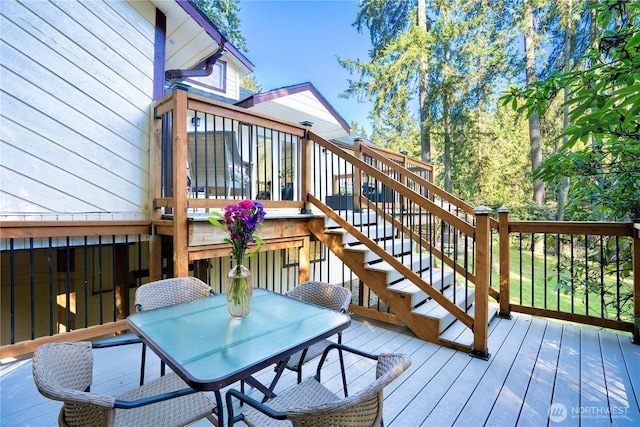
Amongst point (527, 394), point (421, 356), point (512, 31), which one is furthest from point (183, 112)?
point (512, 31)

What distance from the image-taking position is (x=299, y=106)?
672 centimetres

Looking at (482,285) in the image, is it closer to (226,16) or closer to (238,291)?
(238,291)

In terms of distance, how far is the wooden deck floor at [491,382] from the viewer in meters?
1.98

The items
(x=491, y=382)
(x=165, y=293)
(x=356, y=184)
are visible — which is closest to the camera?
(x=165, y=293)

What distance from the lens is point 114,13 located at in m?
3.50

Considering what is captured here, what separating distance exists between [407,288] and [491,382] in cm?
121

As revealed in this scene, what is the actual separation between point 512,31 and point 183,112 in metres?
13.0

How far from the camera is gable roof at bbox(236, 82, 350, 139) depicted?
6059 millimetres

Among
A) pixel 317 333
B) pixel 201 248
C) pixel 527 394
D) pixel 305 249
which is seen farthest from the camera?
pixel 305 249

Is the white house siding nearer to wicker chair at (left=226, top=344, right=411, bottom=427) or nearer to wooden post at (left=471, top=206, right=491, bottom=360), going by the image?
wicker chair at (left=226, top=344, right=411, bottom=427)

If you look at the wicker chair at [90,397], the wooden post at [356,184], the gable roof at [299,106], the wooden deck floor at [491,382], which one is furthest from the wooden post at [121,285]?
the gable roof at [299,106]

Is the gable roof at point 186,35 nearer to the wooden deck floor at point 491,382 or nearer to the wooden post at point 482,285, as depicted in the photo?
the wooden deck floor at point 491,382

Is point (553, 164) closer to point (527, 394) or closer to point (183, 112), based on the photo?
point (527, 394)

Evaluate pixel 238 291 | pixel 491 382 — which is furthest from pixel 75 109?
pixel 491 382
